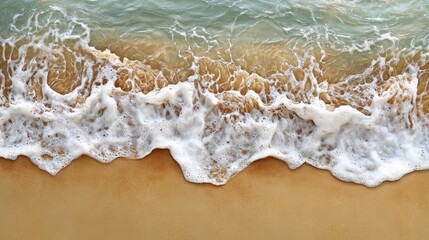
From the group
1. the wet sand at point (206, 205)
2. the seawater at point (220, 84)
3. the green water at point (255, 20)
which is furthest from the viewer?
the green water at point (255, 20)

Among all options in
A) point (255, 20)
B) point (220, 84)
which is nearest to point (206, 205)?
point (220, 84)

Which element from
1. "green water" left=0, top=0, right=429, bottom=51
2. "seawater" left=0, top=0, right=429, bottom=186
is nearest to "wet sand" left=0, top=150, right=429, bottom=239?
"seawater" left=0, top=0, right=429, bottom=186

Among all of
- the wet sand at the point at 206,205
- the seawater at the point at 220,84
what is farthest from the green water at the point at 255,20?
the wet sand at the point at 206,205

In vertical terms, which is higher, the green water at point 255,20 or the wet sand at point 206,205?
the green water at point 255,20

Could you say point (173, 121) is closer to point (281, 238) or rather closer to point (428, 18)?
point (281, 238)

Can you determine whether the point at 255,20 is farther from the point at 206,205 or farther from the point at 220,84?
the point at 206,205

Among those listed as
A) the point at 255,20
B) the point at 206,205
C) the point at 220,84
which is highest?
the point at 255,20

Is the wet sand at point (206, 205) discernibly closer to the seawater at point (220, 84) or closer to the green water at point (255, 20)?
the seawater at point (220, 84)
